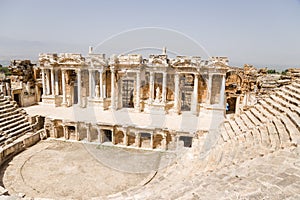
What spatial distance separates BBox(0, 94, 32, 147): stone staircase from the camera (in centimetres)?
1316

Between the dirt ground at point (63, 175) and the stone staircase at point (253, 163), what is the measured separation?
7.46 ft

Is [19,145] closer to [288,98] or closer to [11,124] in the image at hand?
[11,124]

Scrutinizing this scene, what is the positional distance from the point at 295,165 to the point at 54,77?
2149 cm

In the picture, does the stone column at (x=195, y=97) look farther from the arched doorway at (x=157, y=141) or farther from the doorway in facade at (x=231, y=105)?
the arched doorway at (x=157, y=141)

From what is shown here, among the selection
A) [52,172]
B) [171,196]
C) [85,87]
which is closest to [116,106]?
[85,87]

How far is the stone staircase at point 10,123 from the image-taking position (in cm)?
1316

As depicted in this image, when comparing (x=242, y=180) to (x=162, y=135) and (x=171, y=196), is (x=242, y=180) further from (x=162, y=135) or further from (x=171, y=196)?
(x=162, y=135)

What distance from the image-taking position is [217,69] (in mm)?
18453

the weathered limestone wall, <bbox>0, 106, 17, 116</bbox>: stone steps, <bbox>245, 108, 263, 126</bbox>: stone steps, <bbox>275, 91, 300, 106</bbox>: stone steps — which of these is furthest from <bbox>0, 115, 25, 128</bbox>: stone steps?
<bbox>275, 91, 300, 106</bbox>: stone steps

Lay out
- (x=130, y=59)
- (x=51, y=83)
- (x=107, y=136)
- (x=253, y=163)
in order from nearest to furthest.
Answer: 1. (x=253, y=163)
2. (x=107, y=136)
3. (x=130, y=59)
4. (x=51, y=83)

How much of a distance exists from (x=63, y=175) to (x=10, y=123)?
6401 millimetres

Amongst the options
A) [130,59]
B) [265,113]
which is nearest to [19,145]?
[130,59]

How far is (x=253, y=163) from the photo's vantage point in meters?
6.09

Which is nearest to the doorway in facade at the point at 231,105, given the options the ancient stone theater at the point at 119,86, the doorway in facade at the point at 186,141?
the ancient stone theater at the point at 119,86
